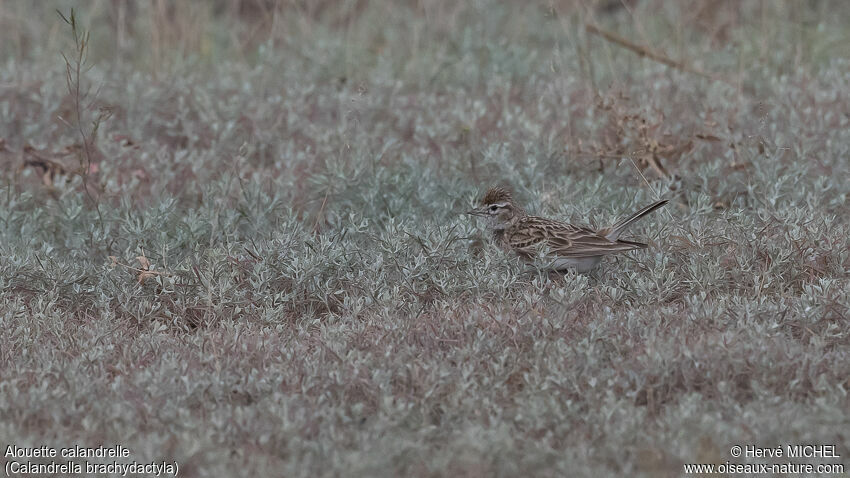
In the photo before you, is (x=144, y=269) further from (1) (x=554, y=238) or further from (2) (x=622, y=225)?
(2) (x=622, y=225)

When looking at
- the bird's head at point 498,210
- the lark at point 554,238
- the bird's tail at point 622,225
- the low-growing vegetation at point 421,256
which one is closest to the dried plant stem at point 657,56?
the low-growing vegetation at point 421,256

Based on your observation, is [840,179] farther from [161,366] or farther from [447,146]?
[161,366]

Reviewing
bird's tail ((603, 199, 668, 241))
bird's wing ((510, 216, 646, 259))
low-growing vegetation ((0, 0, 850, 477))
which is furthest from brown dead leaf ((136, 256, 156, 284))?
bird's tail ((603, 199, 668, 241))

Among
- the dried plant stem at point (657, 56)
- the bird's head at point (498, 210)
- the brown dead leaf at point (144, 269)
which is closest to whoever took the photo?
the brown dead leaf at point (144, 269)

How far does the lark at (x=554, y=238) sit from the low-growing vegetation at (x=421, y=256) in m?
0.14

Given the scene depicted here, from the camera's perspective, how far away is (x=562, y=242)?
5.90 metres

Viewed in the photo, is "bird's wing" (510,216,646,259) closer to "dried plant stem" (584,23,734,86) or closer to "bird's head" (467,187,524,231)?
"bird's head" (467,187,524,231)

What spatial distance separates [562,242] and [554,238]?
0.07 metres

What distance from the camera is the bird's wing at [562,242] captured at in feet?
19.0

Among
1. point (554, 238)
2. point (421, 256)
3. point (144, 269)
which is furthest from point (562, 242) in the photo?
point (144, 269)

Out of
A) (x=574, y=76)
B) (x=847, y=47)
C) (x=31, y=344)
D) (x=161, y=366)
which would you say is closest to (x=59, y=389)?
(x=161, y=366)

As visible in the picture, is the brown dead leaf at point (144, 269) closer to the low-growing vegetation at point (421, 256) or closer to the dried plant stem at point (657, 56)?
the low-growing vegetation at point (421, 256)

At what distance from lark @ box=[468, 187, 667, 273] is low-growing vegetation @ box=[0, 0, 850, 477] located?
0.47 feet

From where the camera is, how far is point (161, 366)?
4.67 meters
